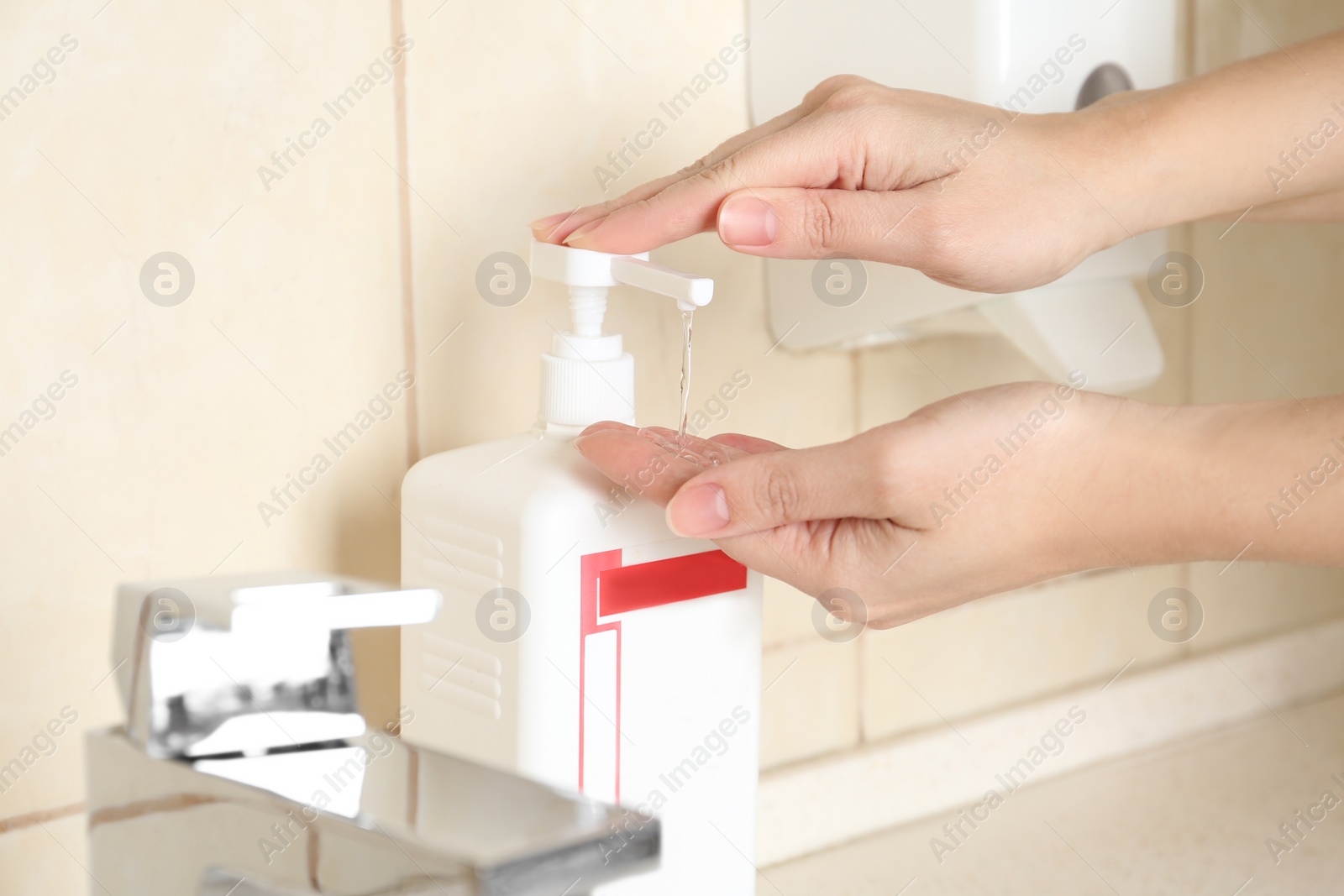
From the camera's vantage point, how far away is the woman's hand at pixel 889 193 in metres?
0.44

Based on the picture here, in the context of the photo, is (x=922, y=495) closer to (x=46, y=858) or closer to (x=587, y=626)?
(x=587, y=626)

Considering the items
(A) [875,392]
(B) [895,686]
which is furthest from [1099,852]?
(A) [875,392]

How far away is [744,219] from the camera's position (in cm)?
43

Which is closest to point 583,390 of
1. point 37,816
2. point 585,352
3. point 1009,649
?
point 585,352

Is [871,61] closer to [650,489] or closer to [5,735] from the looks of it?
[650,489]

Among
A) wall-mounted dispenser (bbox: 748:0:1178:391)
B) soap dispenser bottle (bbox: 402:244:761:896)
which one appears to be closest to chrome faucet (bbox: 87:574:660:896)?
soap dispenser bottle (bbox: 402:244:761:896)

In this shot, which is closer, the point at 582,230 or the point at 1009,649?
the point at 582,230

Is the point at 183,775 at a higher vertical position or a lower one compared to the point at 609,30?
lower

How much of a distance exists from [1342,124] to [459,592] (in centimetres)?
43

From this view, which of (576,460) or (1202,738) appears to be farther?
(1202,738)

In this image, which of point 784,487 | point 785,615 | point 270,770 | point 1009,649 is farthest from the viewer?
point 1009,649

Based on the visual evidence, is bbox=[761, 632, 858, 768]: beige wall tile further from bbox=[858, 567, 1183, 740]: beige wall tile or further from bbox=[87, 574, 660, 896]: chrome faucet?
bbox=[87, 574, 660, 896]: chrome faucet

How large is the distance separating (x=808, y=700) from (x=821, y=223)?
300mm

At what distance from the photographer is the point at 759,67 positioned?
577mm
